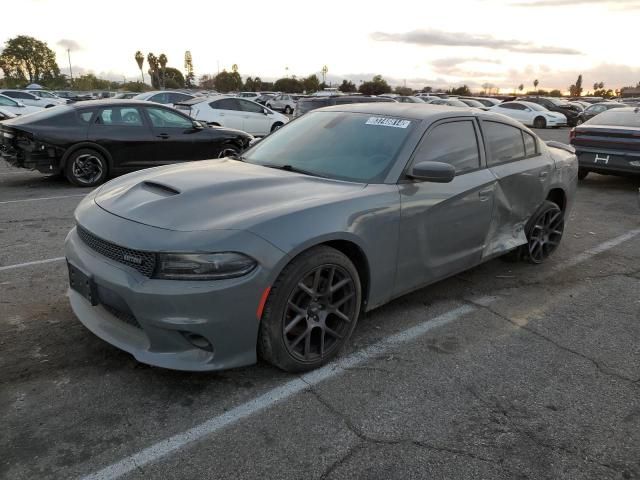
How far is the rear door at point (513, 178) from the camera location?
175 inches

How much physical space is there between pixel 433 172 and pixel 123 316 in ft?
6.91

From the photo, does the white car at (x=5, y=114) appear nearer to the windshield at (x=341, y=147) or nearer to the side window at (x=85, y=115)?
the side window at (x=85, y=115)

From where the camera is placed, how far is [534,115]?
28031 mm

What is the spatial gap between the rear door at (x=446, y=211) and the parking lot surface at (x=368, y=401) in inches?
17.0

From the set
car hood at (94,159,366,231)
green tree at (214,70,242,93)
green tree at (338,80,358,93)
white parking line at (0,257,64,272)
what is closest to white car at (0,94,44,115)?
white parking line at (0,257,64,272)

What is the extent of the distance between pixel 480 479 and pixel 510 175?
285 centimetres

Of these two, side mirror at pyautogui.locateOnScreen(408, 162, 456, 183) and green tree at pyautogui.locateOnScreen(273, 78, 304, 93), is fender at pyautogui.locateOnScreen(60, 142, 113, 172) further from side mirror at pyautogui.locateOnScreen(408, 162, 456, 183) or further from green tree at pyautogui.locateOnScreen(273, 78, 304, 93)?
green tree at pyautogui.locateOnScreen(273, 78, 304, 93)

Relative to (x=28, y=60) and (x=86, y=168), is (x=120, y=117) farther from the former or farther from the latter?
(x=28, y=60)

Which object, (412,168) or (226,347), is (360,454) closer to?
(226,347)

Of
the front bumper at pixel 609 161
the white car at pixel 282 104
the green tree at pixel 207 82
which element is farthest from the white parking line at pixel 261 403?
the green tree at pixel 207 82

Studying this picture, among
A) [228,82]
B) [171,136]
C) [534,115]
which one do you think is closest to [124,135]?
[171,136]

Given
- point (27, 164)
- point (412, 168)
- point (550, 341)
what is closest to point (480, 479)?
point (550, 341)

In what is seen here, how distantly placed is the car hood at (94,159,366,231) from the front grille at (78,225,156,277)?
0.60 feet

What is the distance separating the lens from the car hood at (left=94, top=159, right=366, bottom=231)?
9.45ft
